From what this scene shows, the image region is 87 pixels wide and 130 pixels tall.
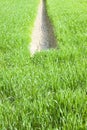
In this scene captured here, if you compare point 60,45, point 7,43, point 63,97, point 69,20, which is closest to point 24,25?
point 69,20

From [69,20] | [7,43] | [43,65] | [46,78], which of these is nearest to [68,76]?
[46,78]

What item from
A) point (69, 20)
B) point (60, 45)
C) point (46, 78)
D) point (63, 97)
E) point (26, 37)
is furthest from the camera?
point (69, 20)

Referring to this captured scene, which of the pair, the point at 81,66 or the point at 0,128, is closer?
the point at 0,128

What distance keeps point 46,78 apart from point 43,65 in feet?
4.12

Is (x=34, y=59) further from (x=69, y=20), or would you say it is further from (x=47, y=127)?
(x=69, y=20)

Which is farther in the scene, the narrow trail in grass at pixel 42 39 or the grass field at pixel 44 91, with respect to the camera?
the narrow trail in grass at pixel 42 39

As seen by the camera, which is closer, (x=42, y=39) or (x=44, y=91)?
→ (x=44, y=91)

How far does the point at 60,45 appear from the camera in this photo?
8750 mm

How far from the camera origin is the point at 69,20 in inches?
551

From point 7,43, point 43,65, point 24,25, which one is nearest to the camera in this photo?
point 43,65

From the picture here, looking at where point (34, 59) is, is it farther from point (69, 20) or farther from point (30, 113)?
point (69, 20)

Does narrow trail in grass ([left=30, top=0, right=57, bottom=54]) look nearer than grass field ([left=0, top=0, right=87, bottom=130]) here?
No

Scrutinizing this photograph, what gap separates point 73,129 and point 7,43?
6.28 m

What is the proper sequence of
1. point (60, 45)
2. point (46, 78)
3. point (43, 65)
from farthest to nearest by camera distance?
1. point (60, 45)
2. point (43, 65)
3. point (46, 78)
